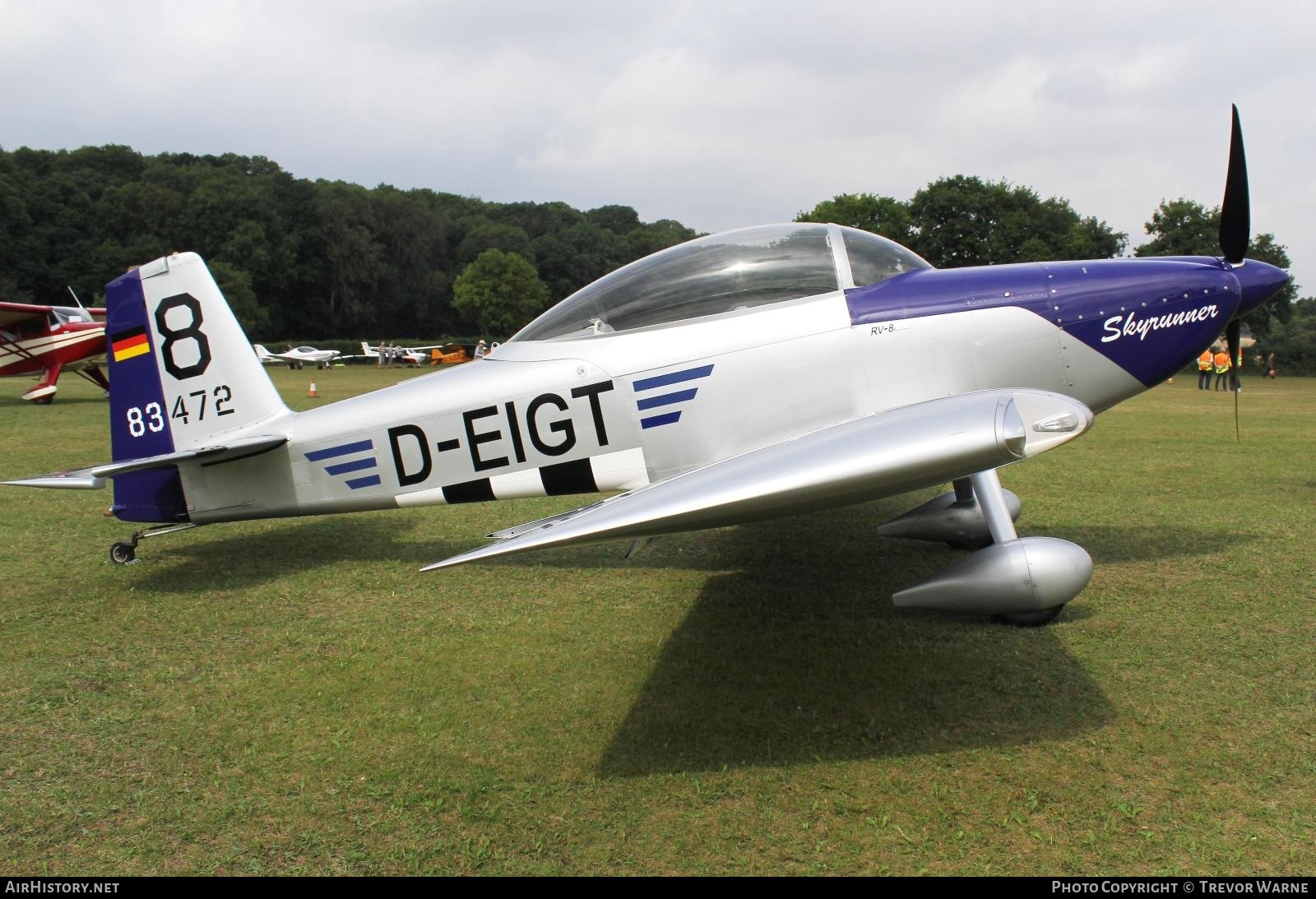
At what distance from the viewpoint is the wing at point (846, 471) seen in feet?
9.20

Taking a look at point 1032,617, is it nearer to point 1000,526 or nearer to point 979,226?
point 1000,526

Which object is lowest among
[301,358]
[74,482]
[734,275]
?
[74,482]

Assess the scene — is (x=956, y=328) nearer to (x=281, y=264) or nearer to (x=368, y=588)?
(x=368, y=588)

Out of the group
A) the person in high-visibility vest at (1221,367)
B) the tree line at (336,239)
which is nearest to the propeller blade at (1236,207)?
the person in high-visibility vest at (1221,367)

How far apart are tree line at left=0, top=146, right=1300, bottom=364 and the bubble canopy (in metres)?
51.4

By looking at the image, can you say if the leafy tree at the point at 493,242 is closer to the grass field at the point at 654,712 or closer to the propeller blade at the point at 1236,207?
the grass field at the point at 654,712

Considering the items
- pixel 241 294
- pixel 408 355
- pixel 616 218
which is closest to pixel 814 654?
pixel 408 355

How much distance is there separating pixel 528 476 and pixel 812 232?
209 cm

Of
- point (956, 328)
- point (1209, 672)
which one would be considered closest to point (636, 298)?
point (956, 328)

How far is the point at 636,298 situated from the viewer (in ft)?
15.1

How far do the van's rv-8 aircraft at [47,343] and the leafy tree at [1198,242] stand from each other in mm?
Result: 47232

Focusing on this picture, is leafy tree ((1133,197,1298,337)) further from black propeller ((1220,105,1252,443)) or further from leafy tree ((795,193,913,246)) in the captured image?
black propeller ((1220,105,1252,443))

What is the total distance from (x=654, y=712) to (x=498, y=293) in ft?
259

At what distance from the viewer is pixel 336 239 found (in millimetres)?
78688
